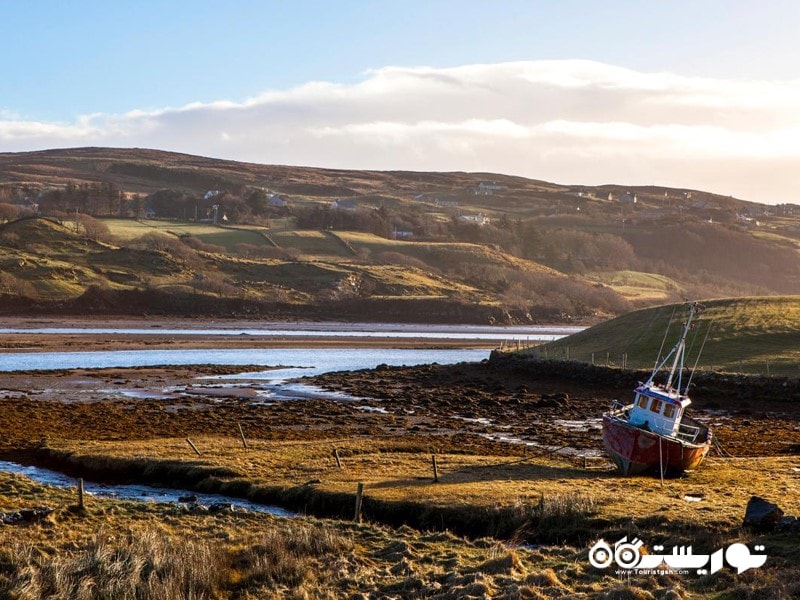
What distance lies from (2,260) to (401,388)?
292 ft

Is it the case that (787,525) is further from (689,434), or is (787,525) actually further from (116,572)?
(116,572)

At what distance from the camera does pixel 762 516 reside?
26094 mm

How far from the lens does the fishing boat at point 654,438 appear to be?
36188 millimetres

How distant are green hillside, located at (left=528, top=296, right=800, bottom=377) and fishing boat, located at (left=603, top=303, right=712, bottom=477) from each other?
29.8 metres

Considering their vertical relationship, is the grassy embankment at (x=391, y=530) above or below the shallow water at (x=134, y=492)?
above

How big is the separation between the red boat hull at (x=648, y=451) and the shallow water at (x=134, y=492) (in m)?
12.7

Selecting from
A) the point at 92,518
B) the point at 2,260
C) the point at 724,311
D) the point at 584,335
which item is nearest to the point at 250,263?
the point at 2,260

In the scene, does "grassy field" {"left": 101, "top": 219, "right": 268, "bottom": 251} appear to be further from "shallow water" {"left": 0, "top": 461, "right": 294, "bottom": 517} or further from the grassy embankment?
the grassy embankment

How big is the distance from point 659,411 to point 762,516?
13.0 metres

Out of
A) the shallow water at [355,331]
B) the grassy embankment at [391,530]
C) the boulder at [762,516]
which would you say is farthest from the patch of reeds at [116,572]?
the shallow water at [355,331]

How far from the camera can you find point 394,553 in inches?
987

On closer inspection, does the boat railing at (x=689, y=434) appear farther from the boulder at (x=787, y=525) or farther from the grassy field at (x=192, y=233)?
the grassy field at (x=192, y=233)

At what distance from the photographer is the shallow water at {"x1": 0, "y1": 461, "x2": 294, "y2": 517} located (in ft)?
107

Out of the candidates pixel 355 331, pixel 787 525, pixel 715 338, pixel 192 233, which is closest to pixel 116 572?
pixel 787 525
